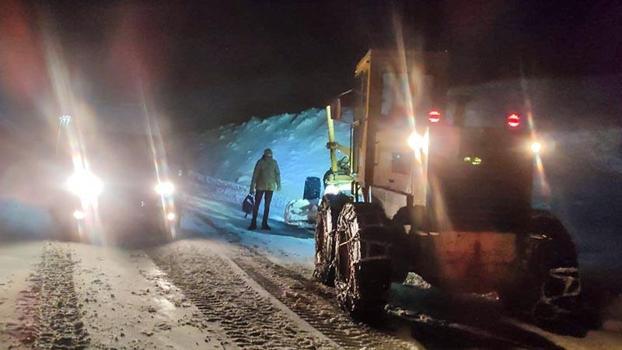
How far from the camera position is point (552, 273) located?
6.55 metres

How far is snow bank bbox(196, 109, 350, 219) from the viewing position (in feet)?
66.9

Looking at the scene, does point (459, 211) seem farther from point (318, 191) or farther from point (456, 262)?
point (318, 191)

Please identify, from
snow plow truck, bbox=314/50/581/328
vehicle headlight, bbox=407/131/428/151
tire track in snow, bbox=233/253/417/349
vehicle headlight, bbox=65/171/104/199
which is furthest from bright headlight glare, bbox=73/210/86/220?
vehicle headlight, bbox=407/131/428/151

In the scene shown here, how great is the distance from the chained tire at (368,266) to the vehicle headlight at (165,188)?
20.5 feet

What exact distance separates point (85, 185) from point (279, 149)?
12.4m

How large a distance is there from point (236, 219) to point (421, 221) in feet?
30.9

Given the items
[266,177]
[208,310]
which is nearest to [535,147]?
[208,310]

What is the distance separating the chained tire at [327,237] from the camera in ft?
26.5

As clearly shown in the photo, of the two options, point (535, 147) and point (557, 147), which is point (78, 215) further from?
point (557, 147)

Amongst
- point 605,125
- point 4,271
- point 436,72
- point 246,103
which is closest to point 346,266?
point 436,72

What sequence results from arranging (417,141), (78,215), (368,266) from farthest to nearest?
(78,215) → (417,141) → (368,266)

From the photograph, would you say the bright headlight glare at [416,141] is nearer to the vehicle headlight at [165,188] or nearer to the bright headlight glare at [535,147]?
the bright headlight glare at [535,147]

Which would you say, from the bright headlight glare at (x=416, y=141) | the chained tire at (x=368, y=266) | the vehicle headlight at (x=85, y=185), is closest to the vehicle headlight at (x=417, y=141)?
the bright headlight glare at (x=416, y=141)

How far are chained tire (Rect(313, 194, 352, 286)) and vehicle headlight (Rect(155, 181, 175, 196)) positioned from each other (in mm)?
4301
